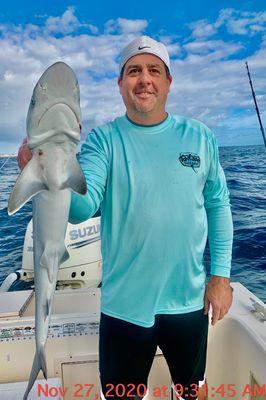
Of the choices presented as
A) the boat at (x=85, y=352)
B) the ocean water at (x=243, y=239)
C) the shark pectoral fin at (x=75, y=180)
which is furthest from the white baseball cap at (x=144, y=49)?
the ocean water at (x=243, y=239)

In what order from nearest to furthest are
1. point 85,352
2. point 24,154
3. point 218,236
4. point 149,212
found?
point 24,154 < point 149,212 < point 218,236 < point 85,352

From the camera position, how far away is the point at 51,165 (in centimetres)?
156

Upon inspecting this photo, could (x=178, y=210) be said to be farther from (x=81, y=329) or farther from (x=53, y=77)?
(x=81, y=329)

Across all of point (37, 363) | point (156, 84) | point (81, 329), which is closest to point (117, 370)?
point (37, 363)

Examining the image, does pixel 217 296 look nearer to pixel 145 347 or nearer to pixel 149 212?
pixel 145 347

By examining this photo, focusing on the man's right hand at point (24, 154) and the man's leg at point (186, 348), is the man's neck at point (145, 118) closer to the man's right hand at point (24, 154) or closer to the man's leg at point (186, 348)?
the man's right hand at point (24, 154)

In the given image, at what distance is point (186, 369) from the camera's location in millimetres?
2557

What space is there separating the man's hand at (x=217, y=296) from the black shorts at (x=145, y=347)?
73mm

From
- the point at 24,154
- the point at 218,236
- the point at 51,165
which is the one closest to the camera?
the point at 51,165

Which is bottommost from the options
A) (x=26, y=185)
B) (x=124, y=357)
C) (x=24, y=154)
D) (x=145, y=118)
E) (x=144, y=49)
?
(x=124, y=357)

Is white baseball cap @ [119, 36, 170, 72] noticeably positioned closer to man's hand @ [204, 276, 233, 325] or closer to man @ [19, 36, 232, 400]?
man @ [19, 36, 232, 400]

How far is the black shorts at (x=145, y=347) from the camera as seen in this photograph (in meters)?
2.37

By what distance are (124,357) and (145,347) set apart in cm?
14

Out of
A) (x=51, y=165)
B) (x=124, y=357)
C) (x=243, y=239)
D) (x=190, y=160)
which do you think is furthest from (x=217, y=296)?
(x=243, y=239)
